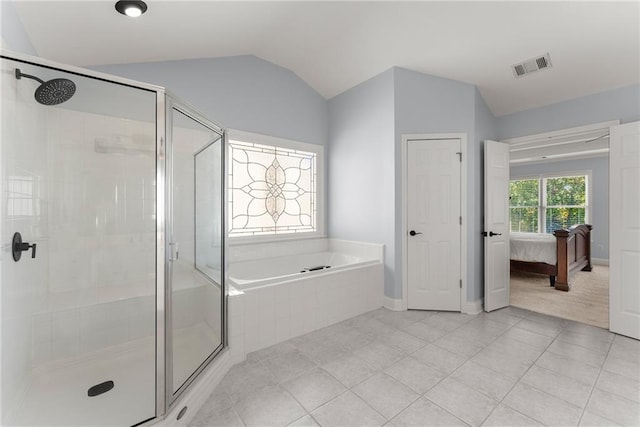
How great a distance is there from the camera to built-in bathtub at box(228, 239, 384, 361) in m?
2.30

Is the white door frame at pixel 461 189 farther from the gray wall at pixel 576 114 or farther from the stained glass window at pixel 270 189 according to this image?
the stained glass window at pixel 270 189

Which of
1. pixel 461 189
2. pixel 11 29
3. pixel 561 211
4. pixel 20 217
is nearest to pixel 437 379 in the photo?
pixel 461 189

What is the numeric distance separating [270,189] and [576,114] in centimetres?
369

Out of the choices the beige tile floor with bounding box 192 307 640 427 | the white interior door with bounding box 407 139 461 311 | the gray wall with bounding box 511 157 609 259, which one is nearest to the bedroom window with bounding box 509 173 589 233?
the gray wall with bounding box 511 157 609 259

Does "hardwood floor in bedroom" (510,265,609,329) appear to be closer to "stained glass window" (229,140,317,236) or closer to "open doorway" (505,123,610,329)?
"open doorway" (505,123,610,329)

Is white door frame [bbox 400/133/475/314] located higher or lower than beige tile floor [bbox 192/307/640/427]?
higher

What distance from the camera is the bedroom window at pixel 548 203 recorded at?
626 cm

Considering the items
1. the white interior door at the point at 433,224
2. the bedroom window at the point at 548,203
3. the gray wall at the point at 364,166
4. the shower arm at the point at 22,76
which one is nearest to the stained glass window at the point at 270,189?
the gray wall at the point at 364,166

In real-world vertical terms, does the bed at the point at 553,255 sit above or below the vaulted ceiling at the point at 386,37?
below

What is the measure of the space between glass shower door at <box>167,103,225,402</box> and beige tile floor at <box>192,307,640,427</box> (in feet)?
0.97

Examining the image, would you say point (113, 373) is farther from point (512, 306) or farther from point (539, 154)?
point (539, 154)

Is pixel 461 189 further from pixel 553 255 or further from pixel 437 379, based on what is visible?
pixel 553 255

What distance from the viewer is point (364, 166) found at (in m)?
3.59

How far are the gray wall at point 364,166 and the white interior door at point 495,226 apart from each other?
1094 mm
